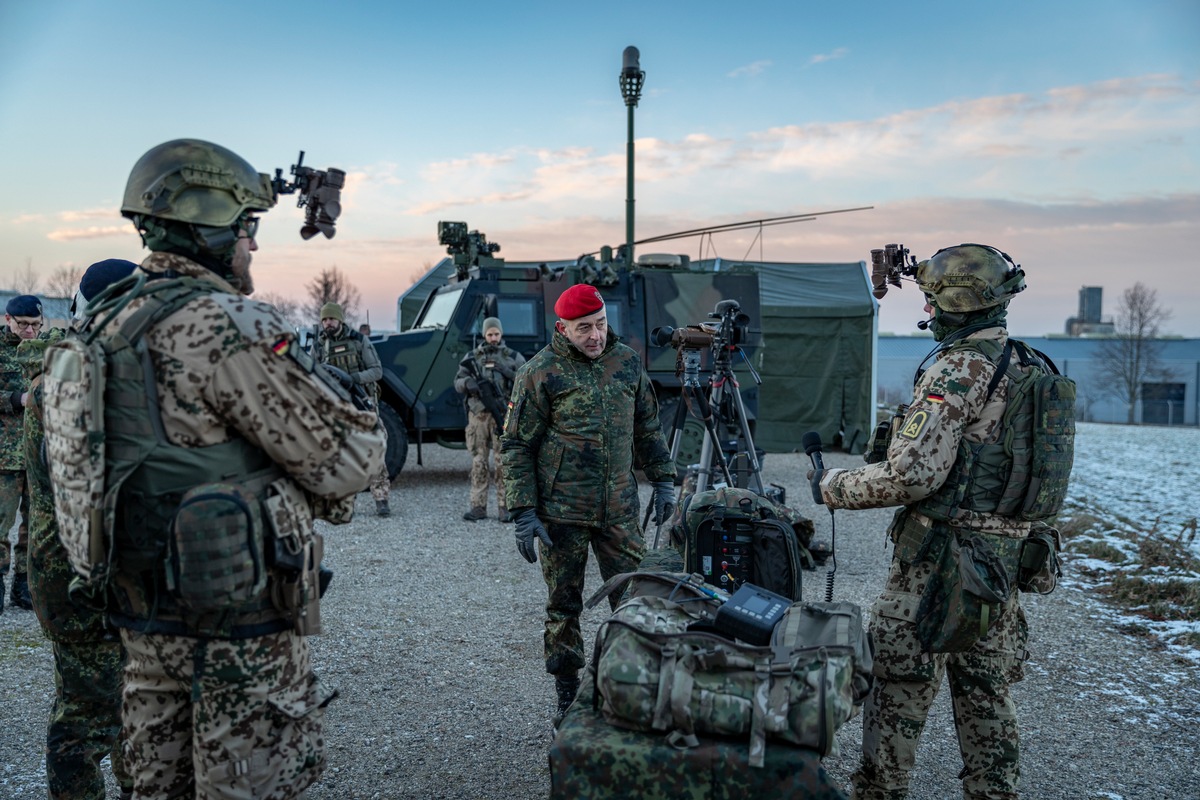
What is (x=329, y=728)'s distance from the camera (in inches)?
149

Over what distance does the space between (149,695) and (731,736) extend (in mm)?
1350

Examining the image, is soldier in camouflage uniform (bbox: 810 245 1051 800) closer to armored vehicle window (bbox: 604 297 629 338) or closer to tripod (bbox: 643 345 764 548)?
tripod (bbox: 643 345 764 548)

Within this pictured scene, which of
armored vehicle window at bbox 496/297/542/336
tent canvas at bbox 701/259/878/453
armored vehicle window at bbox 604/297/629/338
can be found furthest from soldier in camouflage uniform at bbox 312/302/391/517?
tent canvas at bbox 701/259/878/453

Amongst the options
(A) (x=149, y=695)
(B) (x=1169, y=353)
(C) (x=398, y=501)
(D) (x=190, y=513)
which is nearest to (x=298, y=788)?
(A) (x=149, y=695)

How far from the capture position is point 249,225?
2326 mm

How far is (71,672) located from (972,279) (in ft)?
9.57

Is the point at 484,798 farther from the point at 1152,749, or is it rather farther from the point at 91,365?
the point at 1152,749

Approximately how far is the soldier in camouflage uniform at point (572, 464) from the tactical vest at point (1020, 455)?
1.34m

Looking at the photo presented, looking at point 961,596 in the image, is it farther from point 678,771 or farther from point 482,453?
point 482,453

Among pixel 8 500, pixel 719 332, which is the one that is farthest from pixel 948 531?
pixel 8 500

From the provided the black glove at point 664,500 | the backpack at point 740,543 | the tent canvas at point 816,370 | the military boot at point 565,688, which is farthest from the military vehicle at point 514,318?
the backpack at point 740,543

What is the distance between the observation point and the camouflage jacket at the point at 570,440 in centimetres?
369

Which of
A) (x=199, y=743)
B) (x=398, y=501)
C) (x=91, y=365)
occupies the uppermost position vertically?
(x=91, y=365)

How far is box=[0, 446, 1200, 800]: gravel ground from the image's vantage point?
3379 millimetres
